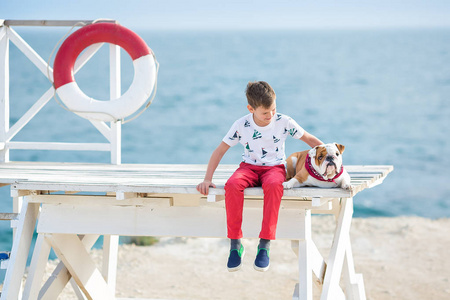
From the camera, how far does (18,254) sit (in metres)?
3.58

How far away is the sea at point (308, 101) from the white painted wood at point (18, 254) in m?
11.6

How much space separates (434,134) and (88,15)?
1786 cm

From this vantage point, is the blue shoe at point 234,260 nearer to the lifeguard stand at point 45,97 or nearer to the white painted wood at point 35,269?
the white painted wood at point 35,269

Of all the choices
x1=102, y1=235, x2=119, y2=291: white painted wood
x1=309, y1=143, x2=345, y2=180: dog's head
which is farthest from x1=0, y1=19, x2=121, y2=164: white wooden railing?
x1=309, y1=143, x2=345, y2=180: dog's head

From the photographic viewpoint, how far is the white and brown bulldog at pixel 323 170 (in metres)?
3.07

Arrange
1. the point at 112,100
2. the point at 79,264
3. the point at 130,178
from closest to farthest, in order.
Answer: the point at 130,178
the point at 79,264
the point at 112,100

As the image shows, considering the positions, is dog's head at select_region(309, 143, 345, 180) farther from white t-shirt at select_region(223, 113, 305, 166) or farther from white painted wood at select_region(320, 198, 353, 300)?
white painted wood at select_region(320, 198, 353, 300)

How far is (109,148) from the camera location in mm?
4910

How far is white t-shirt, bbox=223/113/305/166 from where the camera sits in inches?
134

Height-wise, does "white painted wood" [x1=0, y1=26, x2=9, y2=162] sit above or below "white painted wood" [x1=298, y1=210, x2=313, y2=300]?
above

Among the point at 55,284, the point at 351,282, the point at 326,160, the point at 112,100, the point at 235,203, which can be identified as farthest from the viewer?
the point at 112,100

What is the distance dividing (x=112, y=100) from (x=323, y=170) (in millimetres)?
2239

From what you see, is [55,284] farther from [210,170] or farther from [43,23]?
[43,23]

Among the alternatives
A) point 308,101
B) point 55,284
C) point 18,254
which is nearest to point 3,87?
point 55,284
